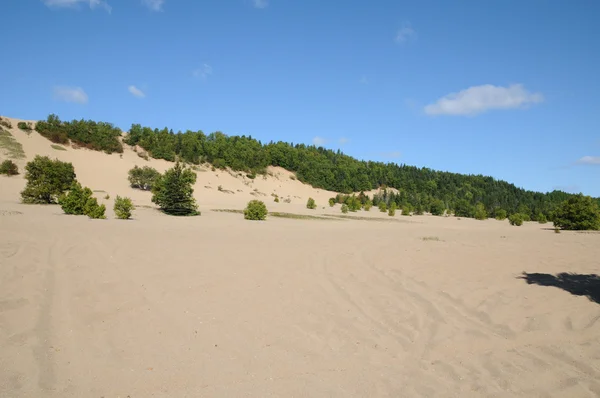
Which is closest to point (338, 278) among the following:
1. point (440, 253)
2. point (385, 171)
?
point (440, 253)

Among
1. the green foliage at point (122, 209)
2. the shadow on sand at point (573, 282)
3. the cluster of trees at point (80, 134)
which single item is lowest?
the shadow on sand at point (573, 282)

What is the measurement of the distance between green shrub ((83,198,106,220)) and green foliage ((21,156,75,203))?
8796mm

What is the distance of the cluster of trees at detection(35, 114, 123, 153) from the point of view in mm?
54000

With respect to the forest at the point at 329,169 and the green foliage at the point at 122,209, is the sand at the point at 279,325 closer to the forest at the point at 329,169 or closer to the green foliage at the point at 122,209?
the green foliage at the point at 122,209

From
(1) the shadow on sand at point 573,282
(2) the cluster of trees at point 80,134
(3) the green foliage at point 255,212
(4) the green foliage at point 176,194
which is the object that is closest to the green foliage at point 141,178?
(2) the cluster of trees at point 80,134

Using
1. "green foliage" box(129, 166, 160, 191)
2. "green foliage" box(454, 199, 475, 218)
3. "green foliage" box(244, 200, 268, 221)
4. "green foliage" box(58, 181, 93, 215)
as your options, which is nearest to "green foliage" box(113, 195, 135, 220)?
"green foliage" box(58, 181, 93, 215)

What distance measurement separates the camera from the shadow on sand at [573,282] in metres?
7.27

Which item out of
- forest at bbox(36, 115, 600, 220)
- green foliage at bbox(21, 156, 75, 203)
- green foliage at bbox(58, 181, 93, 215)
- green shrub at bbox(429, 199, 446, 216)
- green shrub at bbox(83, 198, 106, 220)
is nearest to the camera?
green shrub at bbox(83, 198, 106, 220)

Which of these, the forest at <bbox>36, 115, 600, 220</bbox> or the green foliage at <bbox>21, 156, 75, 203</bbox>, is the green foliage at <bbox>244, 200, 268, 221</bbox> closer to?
the green foliage at <bbox>21, 156, 75, 203</bbox>

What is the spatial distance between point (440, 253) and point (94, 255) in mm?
10072

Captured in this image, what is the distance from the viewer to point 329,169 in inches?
3290

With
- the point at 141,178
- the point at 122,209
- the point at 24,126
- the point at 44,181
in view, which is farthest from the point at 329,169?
the point at 122,209

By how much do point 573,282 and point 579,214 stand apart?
23.5 meters

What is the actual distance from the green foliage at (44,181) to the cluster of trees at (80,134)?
32.7 metres
